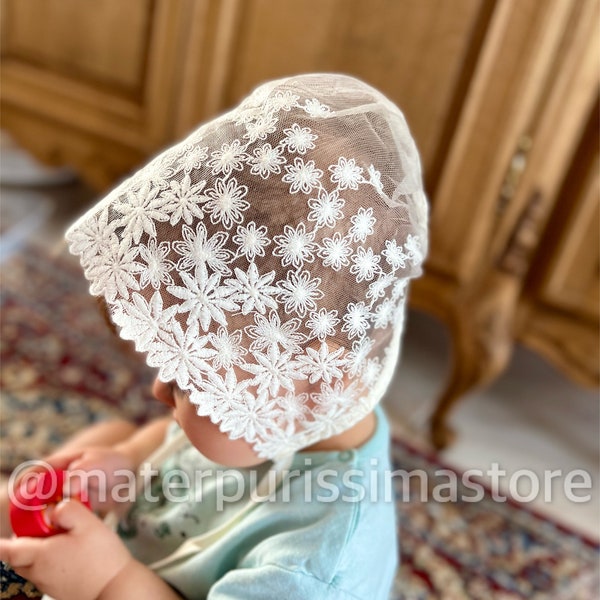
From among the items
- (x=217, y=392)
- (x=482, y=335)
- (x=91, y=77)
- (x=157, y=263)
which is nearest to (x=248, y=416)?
(x=217, y=392)

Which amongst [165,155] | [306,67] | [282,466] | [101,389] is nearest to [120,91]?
[306,67]

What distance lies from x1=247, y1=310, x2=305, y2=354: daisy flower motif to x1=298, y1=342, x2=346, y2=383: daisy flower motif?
17mm

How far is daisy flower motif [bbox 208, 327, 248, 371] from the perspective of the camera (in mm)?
554

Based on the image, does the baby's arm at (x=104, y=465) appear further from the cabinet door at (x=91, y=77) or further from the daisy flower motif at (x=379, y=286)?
the cabinet door at (x=91, y=77)

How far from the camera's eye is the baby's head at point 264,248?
0.53 metres

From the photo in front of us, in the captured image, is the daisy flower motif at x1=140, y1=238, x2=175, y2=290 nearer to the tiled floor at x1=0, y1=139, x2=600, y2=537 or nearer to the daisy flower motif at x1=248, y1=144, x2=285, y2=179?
the daisy flower motif at x1=248, y1=144, x2=285, y2=179

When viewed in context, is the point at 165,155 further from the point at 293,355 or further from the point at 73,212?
the point at 73,212

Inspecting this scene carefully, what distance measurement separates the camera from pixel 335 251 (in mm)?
541

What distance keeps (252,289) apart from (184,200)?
0.09 metres

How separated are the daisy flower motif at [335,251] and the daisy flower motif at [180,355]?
115 millimetres

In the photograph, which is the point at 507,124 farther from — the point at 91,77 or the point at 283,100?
the point at 91,77

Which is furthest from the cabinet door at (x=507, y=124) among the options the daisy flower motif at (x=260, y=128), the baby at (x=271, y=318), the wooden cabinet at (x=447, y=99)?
the daisy flower motif at (x=260, y=128)

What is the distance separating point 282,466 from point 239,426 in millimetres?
90

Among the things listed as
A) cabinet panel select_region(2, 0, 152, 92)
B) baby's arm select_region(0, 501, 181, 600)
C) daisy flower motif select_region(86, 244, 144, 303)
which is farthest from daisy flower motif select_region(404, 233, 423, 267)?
cabinet panel select_region(2, 0, 152, 92)
